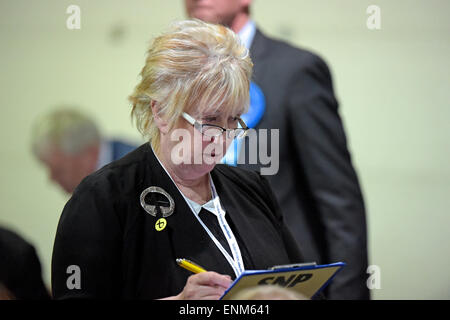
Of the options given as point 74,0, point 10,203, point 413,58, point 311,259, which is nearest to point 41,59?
point 74,0

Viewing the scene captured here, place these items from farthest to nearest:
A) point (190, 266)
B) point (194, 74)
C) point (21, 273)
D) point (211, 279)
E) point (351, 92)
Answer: point (351, 92) → point (21, 273) → point (194, 74) → point (190, 266) → point (211, 279)

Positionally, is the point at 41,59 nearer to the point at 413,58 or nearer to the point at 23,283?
the point at 23,283

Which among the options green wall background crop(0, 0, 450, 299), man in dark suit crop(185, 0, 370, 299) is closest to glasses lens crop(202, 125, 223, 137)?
man in dark suit crop(185, 0, 370, 299)

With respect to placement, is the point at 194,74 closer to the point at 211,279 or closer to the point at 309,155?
the point at 211,279

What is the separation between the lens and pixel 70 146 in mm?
3633

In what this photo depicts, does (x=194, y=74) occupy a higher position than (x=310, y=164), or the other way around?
(x=194, y=74)

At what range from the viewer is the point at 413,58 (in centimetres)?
354

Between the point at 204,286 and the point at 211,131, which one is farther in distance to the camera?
the point at 211,131

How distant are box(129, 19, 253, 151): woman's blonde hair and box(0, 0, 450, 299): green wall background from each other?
57.0 inches

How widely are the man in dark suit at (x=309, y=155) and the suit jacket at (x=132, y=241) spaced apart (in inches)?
36.2

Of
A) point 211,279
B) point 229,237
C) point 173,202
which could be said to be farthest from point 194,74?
point 211,279

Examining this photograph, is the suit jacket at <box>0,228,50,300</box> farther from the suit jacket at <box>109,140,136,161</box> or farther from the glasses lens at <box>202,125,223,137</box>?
the glasses lens at <box>202,125,223,137</box>

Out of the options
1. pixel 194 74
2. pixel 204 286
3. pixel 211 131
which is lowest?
pixel 204 286

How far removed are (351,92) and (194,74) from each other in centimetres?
172
